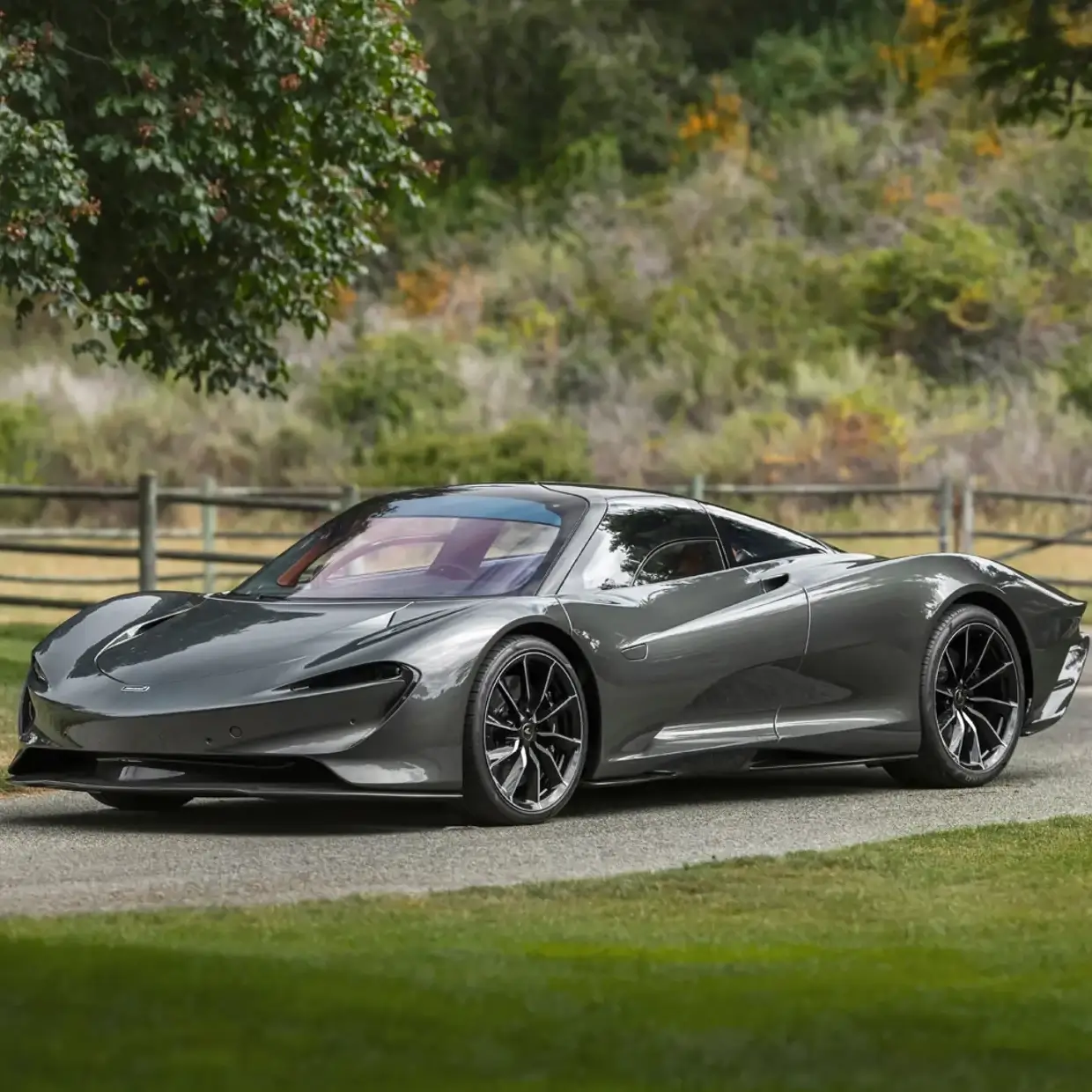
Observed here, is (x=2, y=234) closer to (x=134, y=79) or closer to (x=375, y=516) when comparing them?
(x=134, y=79)

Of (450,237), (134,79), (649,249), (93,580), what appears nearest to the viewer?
(134,79)

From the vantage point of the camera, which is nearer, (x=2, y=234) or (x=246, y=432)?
(x=2, y=234)

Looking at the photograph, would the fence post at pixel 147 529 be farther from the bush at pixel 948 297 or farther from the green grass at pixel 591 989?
the bush at pixel 948 297

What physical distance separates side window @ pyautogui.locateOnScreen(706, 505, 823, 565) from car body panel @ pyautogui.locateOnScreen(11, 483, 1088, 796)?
58mm

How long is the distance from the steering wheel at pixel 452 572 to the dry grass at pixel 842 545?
58.9ft

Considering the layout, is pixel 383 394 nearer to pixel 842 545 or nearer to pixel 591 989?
pixel 842 545

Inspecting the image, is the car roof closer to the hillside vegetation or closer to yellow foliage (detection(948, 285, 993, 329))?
the hillside vegetation

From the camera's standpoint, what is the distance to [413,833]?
32.0 feet

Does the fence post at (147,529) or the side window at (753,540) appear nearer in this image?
the side window at (753,540)

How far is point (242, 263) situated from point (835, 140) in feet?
125

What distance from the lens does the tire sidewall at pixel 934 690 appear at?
1126 cm

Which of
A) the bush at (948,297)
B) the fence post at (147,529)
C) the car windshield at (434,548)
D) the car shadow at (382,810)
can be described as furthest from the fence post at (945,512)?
the bush at (948,297)

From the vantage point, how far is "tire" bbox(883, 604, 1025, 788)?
11.3m

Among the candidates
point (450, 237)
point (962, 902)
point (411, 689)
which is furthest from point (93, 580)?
point (450, 237)
